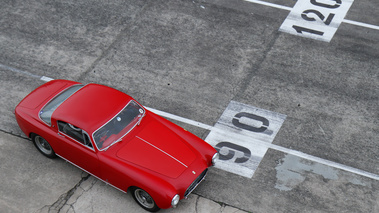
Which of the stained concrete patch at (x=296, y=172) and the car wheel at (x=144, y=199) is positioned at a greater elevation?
→ the stained concrete patch at (x=296, y=172)

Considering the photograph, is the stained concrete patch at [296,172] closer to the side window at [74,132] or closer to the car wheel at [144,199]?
the car wheel at [144,199]

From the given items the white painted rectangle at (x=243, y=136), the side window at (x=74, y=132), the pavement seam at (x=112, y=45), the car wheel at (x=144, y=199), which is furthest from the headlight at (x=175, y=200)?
the pavement seam at (x=112, y=45)

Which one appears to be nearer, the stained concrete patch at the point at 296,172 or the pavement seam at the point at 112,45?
the stained concrete patch at the point at 296,172

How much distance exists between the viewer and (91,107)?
9680 mm

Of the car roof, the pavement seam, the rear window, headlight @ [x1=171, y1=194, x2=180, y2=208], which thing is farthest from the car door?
the pavement seam

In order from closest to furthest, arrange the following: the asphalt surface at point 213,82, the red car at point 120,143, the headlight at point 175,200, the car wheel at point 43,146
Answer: the headlight at point 175,200 < the red car at point 120,143 < the asphalt surface at point 213,82 < the car wheel at point 43,146

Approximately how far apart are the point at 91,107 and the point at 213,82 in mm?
3394

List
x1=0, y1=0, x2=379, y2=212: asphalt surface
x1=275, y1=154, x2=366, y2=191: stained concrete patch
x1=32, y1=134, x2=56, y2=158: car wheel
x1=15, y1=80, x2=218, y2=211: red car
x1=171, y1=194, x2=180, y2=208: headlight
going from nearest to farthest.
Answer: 1. x1=171, y1=194, x2=180, y2=208: headlight
2. x1=15, y1=80, x2=218, y2=211: red car
3. x1=0, y1=0, x2=379, y2=212: asphalt surface
4. x1=275, y1=154, x2=366, y2=191: stained concrete patch
5. x1=32, y1=134, x2=56, y2=158: car wheel

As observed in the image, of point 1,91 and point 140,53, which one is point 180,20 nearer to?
point 140,53

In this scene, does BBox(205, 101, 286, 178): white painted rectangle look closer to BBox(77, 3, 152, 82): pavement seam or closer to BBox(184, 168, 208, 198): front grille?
BBox(184, 168, 208, 198): front grille

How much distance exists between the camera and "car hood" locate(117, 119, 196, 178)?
9117 mm

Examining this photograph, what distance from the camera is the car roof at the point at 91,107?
939cm

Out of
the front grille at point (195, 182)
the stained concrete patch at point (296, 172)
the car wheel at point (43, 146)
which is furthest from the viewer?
the car wheel at point (43, 146)

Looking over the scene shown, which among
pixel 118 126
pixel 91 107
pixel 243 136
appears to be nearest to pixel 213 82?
pixel 243 136
